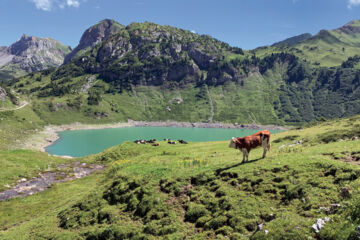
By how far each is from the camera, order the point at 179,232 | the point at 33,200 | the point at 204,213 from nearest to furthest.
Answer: the point at 179,232, the point at 204,213, the point at 33,200

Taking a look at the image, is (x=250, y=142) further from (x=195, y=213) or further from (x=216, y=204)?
(x=195, y=213)

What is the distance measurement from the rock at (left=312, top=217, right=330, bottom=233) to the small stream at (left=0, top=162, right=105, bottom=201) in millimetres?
39321

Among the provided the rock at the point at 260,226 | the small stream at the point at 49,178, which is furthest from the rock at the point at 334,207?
the small stream at the point at 49,178

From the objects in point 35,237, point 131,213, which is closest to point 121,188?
point 131,213

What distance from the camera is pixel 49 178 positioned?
137 ft

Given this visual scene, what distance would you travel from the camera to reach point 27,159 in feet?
155

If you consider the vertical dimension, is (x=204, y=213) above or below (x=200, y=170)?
below

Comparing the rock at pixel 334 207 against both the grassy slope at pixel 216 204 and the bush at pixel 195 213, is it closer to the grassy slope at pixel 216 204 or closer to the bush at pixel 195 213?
the grassy slope at pixel 216 204

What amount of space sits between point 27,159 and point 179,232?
159ft

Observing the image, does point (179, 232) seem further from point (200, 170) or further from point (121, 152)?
point (121, 152)

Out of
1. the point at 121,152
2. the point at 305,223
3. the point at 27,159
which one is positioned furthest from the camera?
the point at 121,152

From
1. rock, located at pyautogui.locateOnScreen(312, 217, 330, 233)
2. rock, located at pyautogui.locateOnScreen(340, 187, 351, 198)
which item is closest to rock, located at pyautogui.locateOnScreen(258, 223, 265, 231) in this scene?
rock, located at pyautogui.locateOnScreen(312, 217, 330, 233)

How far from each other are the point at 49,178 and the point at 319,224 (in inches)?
1838

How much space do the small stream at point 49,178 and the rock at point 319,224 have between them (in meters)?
39.3
